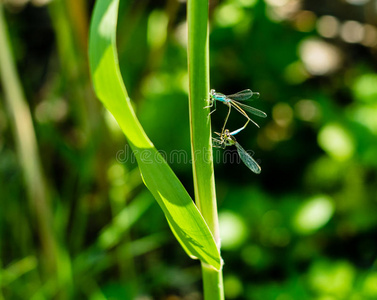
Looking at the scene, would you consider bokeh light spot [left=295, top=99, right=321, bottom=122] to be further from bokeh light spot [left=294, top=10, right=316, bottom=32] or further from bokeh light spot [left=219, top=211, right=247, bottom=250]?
bokeh light spot [left=219, top=211, right=247, bottom=250]

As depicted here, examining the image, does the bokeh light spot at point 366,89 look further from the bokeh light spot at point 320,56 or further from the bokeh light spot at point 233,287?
the bokeh light spot at point 233,287

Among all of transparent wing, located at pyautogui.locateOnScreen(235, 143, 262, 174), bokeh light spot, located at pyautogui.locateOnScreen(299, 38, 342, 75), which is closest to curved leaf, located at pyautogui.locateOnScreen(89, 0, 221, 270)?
transparent wing, located at pyautogui.locateOnScreen(235, 143, 262, 174)

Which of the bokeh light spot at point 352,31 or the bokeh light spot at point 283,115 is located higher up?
the bokeh light spot at point 352,31

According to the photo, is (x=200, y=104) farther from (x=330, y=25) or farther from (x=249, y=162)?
(x=330, y=25)

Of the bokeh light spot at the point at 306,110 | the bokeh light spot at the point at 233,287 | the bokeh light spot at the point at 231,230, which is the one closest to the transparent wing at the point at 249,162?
the bokeh light spot at the point at 231,230

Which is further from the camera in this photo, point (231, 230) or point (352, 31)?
point (352, 31)

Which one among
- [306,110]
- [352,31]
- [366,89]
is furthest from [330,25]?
[366,89]
